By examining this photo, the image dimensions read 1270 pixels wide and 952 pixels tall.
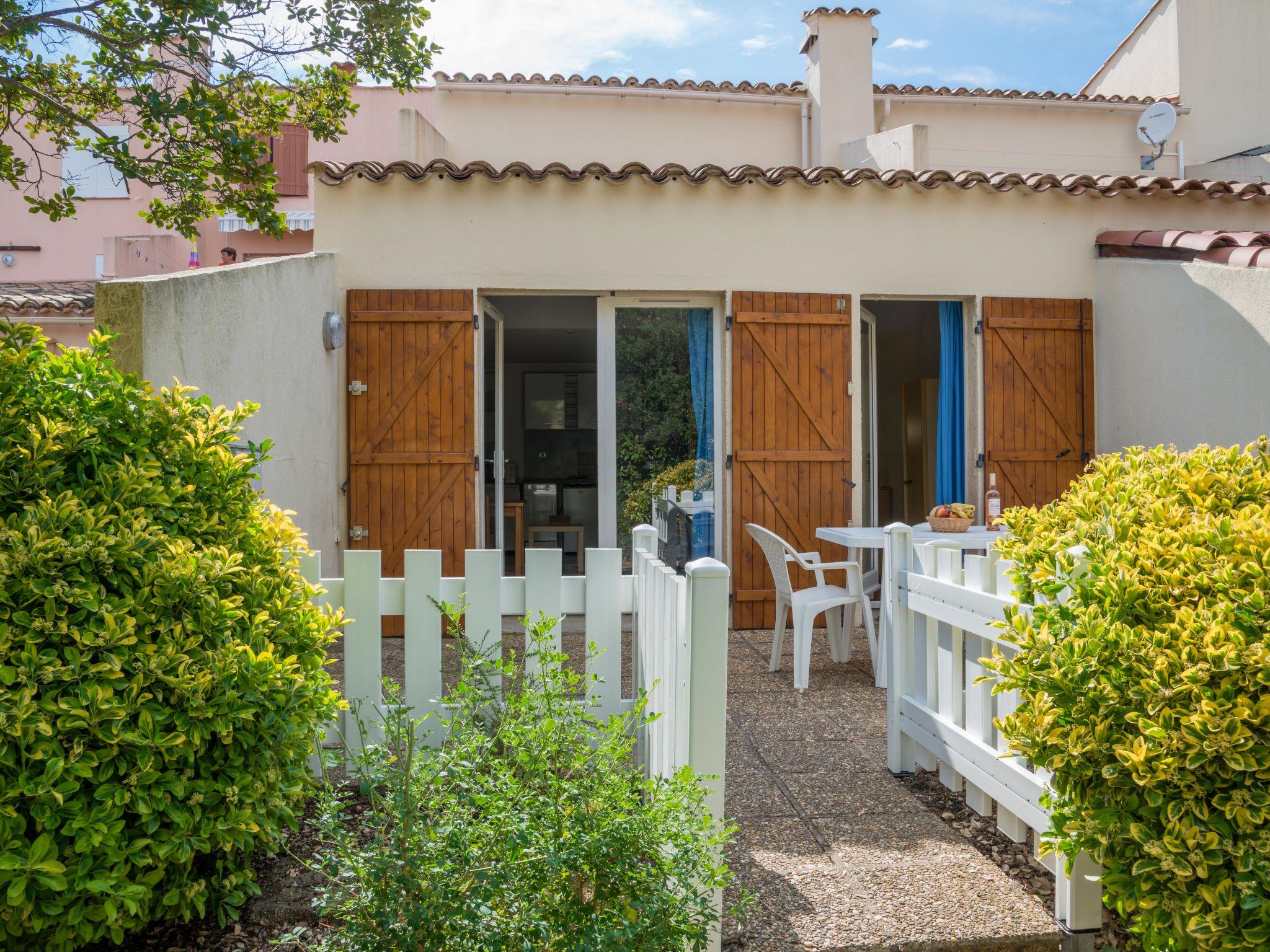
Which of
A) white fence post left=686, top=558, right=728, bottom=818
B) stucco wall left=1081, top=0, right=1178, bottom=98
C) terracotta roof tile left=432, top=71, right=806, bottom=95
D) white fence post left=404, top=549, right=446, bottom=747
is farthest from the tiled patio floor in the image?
stucco wall left=1081, top=0, right=1178, bottom=98

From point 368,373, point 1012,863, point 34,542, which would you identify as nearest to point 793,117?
point 368,373

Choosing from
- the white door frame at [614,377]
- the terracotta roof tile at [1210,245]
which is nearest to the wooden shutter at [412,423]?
the white door frame at [614,377]

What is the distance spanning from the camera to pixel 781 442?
6414 mm

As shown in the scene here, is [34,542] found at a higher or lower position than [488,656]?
higher

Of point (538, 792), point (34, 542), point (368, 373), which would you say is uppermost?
point (368, 373)

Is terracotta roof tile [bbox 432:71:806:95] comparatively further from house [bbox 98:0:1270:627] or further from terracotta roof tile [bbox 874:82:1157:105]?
house [bbox 98:0:1270:627]

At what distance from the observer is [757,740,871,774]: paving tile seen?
11.5 feet

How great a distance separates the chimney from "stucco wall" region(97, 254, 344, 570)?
5532 millimetres

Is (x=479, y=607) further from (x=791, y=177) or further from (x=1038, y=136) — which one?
(x=1038, y=136)

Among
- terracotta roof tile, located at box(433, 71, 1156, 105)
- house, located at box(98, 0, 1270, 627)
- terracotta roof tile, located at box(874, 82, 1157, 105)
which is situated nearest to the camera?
house, located at box(98, 0, 1270, 627)

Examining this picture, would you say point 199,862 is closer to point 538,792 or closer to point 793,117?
point 538,792

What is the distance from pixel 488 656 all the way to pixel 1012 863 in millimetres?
1680

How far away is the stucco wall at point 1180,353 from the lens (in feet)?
18.2

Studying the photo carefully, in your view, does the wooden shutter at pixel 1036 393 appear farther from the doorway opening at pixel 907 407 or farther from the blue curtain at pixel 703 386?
the blue curtain at pixel 703 386
